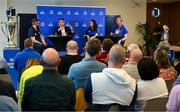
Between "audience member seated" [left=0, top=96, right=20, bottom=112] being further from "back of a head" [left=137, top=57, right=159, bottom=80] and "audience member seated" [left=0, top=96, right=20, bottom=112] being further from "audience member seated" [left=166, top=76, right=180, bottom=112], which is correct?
"back of a head" [left=137, top=57, right=159, bottom=80]

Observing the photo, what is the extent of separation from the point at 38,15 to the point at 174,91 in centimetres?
892

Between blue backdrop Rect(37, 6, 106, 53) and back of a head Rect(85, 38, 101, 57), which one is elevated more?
blue backdrop Rect(37, 6, 106, 53)

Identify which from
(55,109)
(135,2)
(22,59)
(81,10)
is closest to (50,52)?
(55,109)

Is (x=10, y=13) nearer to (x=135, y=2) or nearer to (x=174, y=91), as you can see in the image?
(x=135, y=2)

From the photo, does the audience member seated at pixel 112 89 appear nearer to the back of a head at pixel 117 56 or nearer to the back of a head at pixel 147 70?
the back of a head at pixel 117 56

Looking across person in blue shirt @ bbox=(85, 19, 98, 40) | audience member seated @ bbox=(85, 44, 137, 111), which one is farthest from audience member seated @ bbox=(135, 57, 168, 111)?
person in blue shirt @ bbox=(85, 19, 98, 40)

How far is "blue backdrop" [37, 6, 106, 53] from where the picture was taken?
1121 centimetres

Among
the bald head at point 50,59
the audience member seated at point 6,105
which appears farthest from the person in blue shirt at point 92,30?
the audience member seated at point 6,105

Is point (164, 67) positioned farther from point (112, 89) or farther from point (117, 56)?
point (112, 89)

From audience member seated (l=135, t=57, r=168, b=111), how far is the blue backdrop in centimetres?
814

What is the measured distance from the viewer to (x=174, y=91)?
2.70m

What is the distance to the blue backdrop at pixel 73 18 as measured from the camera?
11.2 metres

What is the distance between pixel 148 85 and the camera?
3.14 meters

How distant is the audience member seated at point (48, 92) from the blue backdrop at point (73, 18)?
8263mm
